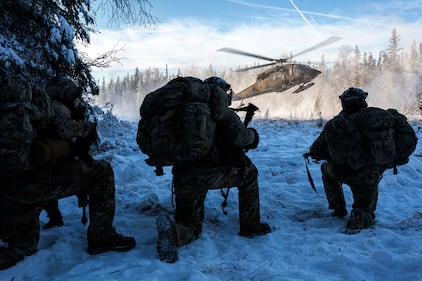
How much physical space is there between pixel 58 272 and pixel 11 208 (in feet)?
2.58

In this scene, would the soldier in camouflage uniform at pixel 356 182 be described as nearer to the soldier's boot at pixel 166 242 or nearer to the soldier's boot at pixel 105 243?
the soldier's boot at pixel 166 242

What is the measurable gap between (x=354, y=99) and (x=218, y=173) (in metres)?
2.27

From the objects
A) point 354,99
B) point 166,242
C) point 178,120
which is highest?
point 354,99

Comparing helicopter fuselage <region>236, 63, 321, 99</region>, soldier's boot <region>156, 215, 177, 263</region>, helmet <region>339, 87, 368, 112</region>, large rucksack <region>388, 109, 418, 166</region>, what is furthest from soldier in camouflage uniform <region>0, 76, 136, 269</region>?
helicopter fuselage <region>236, 63, 321, 99</region>

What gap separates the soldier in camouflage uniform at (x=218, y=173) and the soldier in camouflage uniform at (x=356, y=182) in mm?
1328

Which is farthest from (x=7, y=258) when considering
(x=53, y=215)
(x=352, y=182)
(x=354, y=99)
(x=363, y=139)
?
(x=354, y=99)

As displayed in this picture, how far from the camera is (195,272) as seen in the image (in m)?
3.24

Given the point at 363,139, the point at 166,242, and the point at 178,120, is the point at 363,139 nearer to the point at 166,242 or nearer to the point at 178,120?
the point at 178,120

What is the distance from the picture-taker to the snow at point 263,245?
329 cm

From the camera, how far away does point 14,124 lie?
10.0 ft

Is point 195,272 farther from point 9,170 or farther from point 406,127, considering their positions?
point 406,127

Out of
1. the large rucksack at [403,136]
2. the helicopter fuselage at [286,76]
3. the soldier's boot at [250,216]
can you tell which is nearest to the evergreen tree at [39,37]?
the soldier's boot at [250,216]

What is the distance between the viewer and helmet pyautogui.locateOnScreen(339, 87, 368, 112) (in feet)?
16.1

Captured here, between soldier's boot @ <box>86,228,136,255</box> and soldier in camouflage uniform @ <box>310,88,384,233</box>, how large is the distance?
9.30ft
